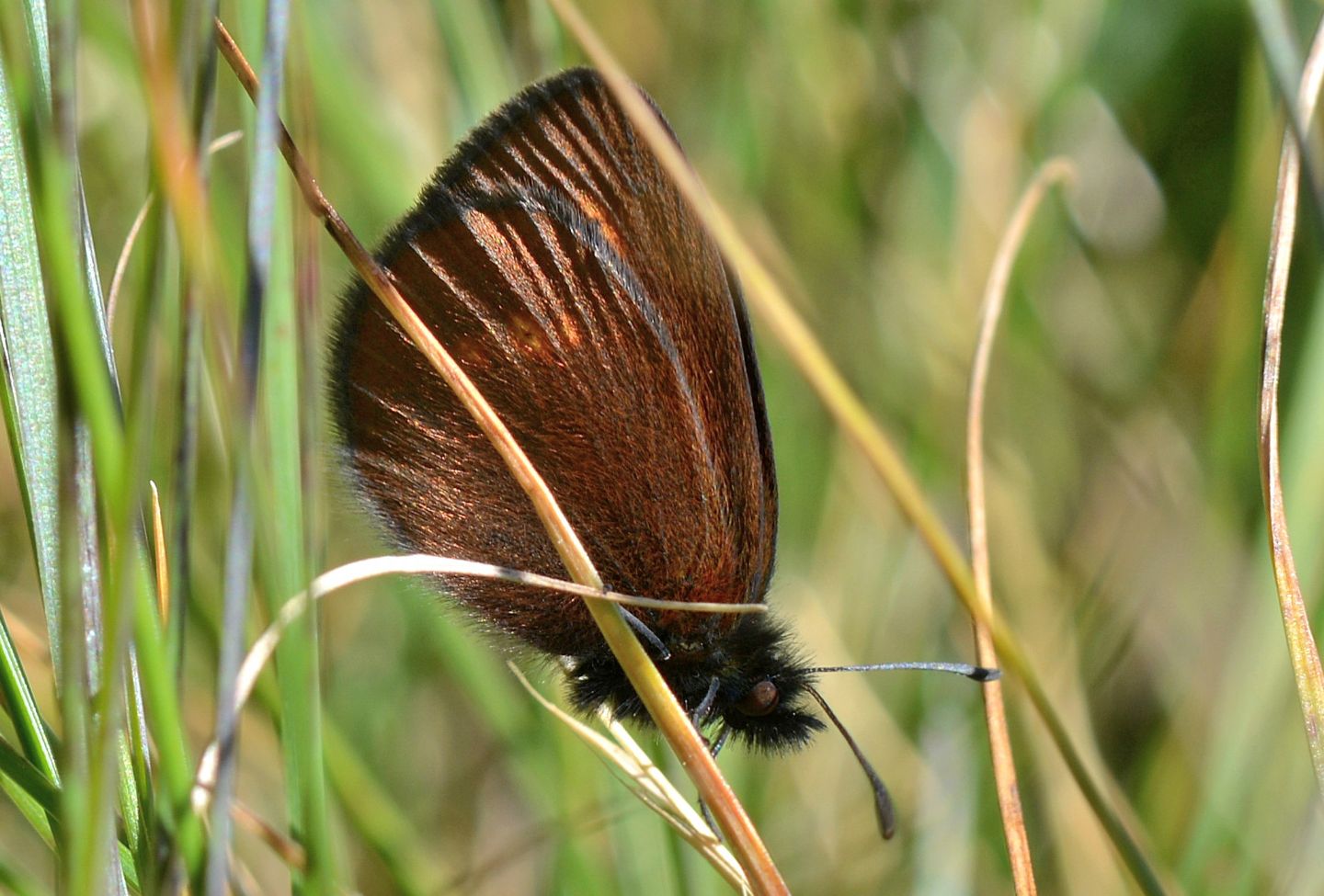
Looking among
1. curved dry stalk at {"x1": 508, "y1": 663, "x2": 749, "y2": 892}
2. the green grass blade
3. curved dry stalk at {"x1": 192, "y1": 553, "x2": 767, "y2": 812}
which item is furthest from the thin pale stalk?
curved dry stalk at {"x1": 508, "y1": 663, "x2": 749, "y2": 892}

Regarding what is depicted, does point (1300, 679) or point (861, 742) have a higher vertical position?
point (1300, 679)

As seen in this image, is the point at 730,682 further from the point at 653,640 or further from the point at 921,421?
the point at 921,421

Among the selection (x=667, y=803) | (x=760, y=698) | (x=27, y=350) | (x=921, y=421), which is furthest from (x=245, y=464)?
(x=921, y=421)

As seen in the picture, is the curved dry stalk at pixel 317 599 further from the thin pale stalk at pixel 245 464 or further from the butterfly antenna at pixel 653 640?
the butterfly antenna at pixel 653 640

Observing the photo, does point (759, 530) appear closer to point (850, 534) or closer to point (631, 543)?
point (631, 543)

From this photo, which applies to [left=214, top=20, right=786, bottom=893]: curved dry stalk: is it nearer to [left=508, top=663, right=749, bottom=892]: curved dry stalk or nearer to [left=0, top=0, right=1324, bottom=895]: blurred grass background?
[left=508, top=663, right=749, bottom=892]: curved dry stalk

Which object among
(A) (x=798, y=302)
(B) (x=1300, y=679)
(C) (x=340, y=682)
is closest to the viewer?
(B) (x=1300, y=679)

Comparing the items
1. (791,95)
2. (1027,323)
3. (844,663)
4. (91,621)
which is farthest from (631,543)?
(791,95)
